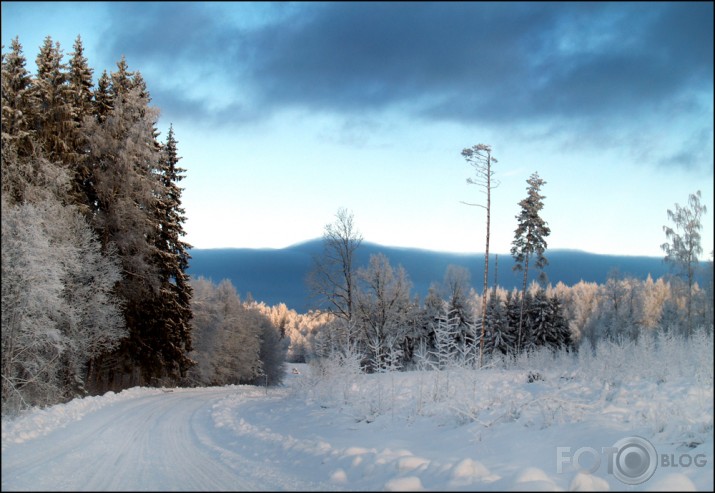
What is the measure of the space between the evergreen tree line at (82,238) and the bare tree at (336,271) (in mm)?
8618

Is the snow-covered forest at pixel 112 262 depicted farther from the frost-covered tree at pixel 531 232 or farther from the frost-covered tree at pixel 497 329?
the frost-covered tree at pixel 497 329

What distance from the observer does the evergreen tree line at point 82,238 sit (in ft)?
52.1

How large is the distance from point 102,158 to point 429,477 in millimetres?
23135

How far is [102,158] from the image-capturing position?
2438cm

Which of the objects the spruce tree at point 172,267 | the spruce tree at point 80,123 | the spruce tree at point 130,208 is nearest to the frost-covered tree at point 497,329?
the spruce tree at point 172,267

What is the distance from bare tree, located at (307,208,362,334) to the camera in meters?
33.1

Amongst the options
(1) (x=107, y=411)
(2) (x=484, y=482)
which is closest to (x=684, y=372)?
(2) (x=484, y=482)

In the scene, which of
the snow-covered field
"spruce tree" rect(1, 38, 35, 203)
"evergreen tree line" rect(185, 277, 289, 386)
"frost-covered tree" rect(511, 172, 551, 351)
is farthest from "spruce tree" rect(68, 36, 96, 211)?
"frost-covered tree" rect(511, 172, 551, 351)

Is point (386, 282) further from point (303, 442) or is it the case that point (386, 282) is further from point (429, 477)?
point (429, 477)

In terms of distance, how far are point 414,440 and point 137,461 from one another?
5.64 m

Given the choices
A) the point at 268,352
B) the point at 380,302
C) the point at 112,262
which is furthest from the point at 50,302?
the point at 268,352

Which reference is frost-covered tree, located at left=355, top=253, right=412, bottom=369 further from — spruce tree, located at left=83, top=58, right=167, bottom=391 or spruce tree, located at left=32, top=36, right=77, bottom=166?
spruce tree, located at left=32, top=36, right=77, bottom=166

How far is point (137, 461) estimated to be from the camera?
8.73 meters

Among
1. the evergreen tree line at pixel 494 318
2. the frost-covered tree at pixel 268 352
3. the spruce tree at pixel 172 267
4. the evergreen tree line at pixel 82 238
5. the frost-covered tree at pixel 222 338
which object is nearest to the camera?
the evergreen tree line at pixel 82 238
